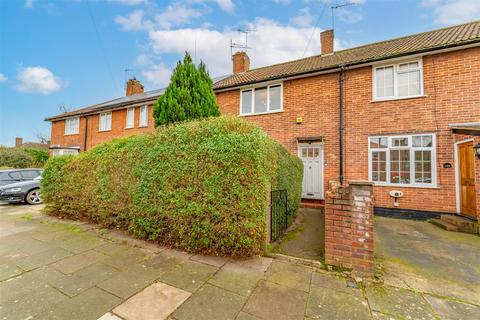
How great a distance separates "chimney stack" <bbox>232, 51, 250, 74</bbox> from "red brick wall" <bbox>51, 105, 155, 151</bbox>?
19.9 ft

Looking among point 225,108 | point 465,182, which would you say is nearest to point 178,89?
point 225,108

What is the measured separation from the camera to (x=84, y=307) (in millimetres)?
2016

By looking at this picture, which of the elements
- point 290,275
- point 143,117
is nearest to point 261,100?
point 290,275

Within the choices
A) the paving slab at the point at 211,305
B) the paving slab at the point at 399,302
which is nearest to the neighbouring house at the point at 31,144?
the paving slab at the point at 211,305

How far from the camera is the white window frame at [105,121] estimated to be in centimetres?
1402

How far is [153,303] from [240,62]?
13.1m

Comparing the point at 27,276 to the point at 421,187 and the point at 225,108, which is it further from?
the point at 421,187

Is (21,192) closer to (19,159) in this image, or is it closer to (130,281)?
(130,281)

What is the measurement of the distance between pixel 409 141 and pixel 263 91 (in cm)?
598

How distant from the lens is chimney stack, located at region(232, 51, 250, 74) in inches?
492

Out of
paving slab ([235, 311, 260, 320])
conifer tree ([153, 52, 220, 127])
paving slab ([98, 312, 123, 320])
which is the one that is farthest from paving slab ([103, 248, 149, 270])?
conifer tree ([153, 52, 220, 127])

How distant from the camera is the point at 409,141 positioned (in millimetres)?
6523

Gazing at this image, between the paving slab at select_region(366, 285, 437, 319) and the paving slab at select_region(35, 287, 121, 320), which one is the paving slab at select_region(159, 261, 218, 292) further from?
the paving slab at select_region(366, 285, 437, 319)

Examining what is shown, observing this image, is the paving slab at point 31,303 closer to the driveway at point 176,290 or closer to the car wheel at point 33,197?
the driveway at point 176,290
